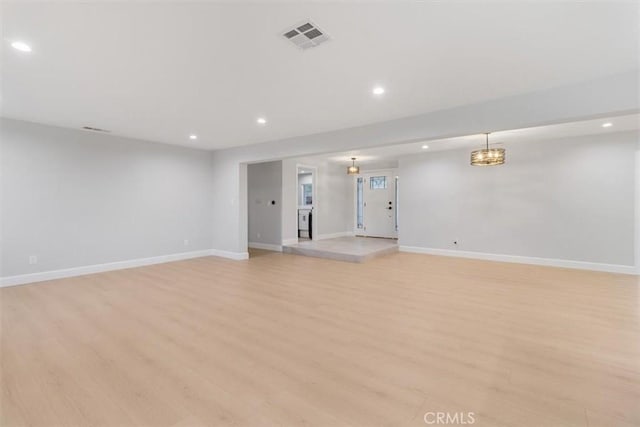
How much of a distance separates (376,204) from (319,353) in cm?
768

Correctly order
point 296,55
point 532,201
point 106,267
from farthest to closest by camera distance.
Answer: point 532,201, point 106,267, point 296,55

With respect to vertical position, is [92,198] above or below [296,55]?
below

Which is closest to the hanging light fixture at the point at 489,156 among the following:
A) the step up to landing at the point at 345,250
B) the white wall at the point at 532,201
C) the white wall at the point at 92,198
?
the white wall at the point at 532,201

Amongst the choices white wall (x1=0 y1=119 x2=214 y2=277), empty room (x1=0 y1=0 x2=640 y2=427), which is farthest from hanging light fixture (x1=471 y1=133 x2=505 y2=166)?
white wall (x1=0 y1=119 x2=214 y2=277)

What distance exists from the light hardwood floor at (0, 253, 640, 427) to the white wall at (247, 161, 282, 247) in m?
3.49

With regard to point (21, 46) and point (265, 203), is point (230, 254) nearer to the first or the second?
point (265, 203)

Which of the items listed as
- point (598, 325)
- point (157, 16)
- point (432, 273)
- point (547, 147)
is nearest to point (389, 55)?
point (157, 16)

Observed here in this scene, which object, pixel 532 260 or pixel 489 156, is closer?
pixel 489 156

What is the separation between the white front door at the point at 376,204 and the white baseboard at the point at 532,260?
1.94 m

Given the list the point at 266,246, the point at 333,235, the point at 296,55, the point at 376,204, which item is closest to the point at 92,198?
the point at 266,246

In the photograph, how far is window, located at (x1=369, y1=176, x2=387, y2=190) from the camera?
9.62 meters

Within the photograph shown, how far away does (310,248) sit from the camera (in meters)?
7.11

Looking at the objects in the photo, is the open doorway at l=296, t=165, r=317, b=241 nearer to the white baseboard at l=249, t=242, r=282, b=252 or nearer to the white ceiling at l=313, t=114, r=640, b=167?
the white baseboard at l=249, t=242, r=282, b=252

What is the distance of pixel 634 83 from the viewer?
9.29 ft
